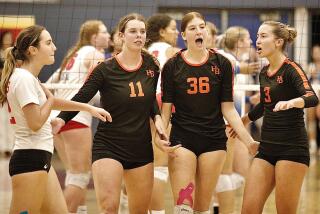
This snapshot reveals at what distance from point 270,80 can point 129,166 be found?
4.53 ft

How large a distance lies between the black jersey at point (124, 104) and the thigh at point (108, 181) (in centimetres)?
12

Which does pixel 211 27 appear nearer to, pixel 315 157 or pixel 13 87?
pixel 13 87

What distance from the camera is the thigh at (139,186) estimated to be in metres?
5.79

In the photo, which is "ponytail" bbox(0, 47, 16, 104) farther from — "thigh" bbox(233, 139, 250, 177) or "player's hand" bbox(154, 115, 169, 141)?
"thigh" bbox(233, 139, 250, 177)

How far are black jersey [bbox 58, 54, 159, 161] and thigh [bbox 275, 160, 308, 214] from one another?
107cm

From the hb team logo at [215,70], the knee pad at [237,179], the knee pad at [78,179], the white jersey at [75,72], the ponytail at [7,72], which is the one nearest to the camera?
the ponytail at [7,72]

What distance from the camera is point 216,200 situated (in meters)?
8.19

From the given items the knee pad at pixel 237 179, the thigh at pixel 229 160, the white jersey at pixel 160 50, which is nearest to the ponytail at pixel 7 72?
the white jersey at pixel 160 50

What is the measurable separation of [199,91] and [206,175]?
69 cm

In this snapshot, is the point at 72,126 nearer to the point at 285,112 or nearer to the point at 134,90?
the point at 134,90

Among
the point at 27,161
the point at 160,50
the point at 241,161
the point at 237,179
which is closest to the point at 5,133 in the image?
the point at 241,161

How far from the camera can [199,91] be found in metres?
6.00

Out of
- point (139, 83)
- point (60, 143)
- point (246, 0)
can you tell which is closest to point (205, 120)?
point (139, 83)

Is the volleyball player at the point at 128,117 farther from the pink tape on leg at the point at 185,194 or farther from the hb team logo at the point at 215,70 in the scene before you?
the hb team logo at the point at 215,70
